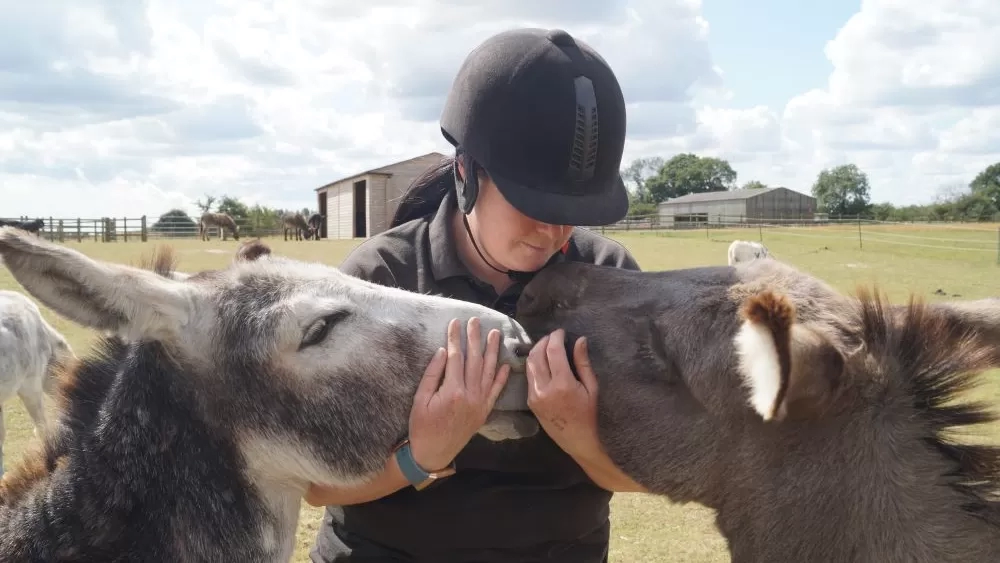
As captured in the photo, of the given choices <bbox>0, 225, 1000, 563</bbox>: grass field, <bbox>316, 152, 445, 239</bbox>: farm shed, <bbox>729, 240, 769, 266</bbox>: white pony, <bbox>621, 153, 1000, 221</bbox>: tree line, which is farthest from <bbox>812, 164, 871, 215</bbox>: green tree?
<bbox>729, 240, 769, 266</bbox>: white pony

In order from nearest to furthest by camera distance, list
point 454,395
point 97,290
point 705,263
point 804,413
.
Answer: point 804,413 → point 97,290 → point 454,395 → point 705,263

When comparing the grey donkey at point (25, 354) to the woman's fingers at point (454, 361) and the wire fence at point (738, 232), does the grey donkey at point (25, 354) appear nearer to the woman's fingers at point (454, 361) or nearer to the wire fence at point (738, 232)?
the woman's fingers at point (454, 361)

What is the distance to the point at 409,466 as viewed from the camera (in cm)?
269

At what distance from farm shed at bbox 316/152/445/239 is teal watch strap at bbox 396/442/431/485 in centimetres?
2569

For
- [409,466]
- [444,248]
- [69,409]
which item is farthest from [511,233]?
[69,409]

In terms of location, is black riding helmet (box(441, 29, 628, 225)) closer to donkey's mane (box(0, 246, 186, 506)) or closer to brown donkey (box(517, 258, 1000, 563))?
brown donkey (box(517, 258, 1000, 563))

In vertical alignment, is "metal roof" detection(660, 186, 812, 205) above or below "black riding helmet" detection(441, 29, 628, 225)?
above

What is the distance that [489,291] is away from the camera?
3406mm

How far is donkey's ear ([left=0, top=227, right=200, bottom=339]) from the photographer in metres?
2.26

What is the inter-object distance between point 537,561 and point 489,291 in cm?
121

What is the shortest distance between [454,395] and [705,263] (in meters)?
23.9

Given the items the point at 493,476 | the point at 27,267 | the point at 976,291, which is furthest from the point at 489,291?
the point at 976,291

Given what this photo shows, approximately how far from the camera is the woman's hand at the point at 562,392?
2.62m

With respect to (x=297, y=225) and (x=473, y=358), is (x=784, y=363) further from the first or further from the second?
(x=297, y=225)
